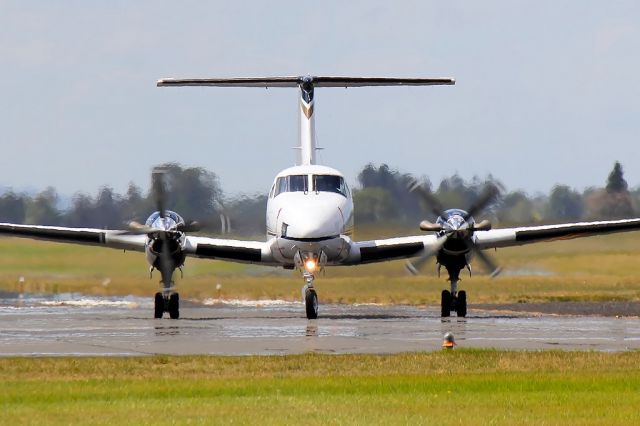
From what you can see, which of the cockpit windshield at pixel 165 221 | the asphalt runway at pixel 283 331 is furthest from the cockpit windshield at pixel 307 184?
the asphalt runway at pixel 283 331

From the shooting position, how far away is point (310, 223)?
3275 centimetres

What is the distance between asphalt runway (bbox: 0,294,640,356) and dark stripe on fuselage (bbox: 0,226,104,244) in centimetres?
197

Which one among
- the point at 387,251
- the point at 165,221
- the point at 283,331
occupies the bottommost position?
the point at 283,331

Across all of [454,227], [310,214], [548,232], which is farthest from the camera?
[548,232]

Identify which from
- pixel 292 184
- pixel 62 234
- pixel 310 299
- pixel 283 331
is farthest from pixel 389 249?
pixel 283 331

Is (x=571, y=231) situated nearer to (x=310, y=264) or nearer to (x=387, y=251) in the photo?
(x=387, y=251)

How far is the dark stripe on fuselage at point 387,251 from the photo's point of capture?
3622 centimetres

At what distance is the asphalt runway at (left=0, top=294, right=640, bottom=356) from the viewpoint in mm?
22578

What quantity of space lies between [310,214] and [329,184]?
5.71 ft

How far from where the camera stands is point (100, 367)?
1886cm

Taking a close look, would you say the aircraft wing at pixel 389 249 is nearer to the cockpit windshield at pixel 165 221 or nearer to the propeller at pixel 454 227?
the propeller at pixel 454 227

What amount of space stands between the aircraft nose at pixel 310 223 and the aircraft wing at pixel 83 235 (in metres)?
4.59

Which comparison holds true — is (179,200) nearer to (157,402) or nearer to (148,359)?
(148,359)

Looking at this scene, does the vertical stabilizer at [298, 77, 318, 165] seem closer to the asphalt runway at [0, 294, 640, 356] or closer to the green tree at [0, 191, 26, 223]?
the asphalt runway at [0, 294, 640, 356]
